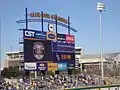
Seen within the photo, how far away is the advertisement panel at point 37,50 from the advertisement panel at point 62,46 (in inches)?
33.5

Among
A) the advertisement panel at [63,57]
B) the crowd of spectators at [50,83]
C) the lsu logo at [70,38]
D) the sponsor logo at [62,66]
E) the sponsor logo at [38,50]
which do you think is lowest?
the crowd of spectators at [50,83]

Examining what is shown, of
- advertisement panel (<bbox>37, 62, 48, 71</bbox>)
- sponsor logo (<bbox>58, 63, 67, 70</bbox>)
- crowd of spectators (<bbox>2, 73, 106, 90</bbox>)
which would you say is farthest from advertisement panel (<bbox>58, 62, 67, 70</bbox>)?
advertisement panel (<bbox>37, 62, 48, 71</bbox>)

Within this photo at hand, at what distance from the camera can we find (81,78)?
34719mm

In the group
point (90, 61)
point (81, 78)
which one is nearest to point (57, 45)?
point (81, 78)

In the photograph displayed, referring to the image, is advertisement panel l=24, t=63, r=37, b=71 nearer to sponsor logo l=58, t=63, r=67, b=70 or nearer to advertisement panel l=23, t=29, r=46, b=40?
advertisement panel l=23, t=29, r=46, b=40

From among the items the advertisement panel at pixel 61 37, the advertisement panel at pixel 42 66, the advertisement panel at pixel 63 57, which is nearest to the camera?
the advertisement panel at pixel 42 66

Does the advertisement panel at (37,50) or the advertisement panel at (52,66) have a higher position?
the advertisement panel at (37,50)

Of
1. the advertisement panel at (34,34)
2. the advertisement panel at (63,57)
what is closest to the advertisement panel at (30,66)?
the advertisement panel at (34,34)

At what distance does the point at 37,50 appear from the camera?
2955cm

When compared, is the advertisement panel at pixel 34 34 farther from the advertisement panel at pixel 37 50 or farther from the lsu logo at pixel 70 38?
the lsu logo at pixel 70 38

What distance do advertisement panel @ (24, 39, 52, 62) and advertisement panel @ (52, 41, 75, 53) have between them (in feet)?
2.79

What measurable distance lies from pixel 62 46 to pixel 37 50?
369cm

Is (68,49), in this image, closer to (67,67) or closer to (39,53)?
(67,67)

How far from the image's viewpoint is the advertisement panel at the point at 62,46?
31.3 metres
